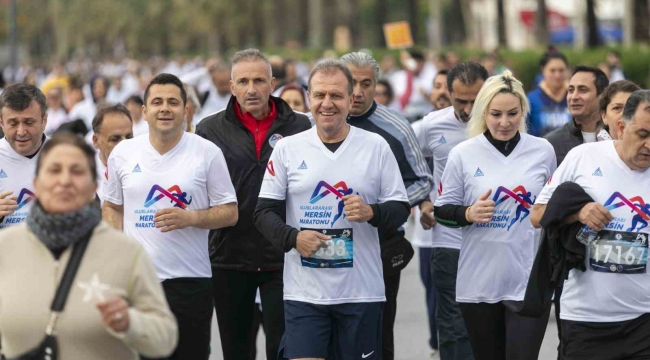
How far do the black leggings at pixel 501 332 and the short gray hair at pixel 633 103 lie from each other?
4.53ft

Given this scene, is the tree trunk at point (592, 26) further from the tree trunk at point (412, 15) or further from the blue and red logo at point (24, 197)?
the blue and red logo at point (24, 197)

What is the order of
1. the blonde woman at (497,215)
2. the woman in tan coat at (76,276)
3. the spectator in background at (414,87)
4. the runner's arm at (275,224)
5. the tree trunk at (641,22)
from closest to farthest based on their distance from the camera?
the woman in tan coat at (76,276), the runner's arm at (275,224), the blonde woman at (497,215), the spectator in background at (414,87), the tree trunk at (641,22)

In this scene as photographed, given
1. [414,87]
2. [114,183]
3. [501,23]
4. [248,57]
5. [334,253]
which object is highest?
[501,23]

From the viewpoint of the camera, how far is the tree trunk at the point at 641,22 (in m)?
32.8

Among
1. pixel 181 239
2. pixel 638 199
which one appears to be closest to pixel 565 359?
pixel 638 199

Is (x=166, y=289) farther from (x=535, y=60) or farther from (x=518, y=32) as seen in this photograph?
(x=518, y=32)

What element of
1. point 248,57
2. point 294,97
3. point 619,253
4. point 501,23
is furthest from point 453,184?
point 501,23

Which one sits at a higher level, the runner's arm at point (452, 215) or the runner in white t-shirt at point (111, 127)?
the runner in white t-shirt at point (111, 127)

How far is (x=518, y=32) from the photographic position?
101m

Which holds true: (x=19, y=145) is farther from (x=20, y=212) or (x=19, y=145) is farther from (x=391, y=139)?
(x=391, y=139)

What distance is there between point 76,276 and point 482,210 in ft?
10.2

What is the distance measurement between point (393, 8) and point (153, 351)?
75187 millimetres

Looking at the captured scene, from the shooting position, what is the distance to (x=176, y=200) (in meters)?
7.01

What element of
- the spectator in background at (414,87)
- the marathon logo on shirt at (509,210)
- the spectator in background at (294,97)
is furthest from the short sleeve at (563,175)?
the spectator in background at (414,87)
